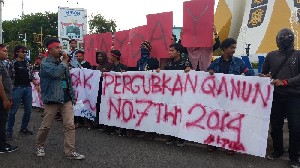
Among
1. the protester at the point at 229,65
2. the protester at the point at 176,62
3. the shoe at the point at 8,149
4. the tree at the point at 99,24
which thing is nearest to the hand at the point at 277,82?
the protester at the point at 229,65

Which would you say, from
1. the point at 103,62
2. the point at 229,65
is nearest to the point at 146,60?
the point at 103,62

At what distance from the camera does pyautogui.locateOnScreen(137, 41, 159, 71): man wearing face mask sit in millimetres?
7113

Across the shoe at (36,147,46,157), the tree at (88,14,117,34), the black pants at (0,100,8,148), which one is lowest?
the shoe at (36,147,46,157)

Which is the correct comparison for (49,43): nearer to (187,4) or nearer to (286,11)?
(187,4)

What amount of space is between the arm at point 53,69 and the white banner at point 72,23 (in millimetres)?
13370

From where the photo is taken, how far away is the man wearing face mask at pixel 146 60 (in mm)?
7113

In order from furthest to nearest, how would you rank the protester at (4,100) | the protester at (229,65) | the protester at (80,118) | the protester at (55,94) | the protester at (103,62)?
the protester at (80,118), the protester at (103,62), the protester at (4,100), the protester at (229,65), the protester at (55,94)

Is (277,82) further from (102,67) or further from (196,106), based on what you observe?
(102,67)

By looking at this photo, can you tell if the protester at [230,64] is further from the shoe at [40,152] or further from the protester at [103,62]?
the shoe at [40,152]

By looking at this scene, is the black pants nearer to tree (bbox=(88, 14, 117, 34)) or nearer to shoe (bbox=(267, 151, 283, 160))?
shoe (bbox=(267, 151, 283, 160))

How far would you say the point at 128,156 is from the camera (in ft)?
17.9

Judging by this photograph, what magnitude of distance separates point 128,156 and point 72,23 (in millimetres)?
14516

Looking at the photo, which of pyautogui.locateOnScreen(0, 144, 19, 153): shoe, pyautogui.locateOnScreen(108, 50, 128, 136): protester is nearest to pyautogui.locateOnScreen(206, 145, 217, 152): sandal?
pyautogui.locateOnScreen(108, 50, 128, 136): protester

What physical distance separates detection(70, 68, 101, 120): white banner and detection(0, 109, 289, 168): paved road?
3.43 ft
